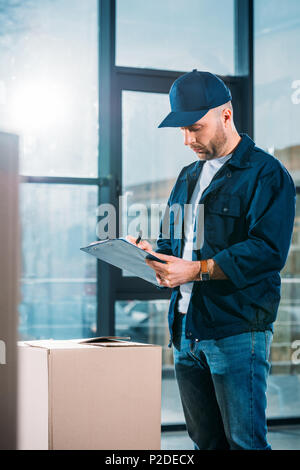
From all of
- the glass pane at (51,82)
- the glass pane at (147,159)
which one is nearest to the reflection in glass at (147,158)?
the glass pane at (147,159)

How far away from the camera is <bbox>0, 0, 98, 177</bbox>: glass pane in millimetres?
3238

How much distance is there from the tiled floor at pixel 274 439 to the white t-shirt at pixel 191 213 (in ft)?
5.75

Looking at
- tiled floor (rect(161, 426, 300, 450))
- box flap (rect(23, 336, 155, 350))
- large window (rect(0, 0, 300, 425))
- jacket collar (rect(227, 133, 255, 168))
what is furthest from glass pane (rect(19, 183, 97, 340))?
box flap (rect(23, 336, 155, 350))

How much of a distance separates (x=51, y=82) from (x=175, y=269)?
7.05 ft

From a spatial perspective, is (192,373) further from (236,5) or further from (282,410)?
(236,5)

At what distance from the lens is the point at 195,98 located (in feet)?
5.21

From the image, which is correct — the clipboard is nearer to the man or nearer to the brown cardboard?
the man

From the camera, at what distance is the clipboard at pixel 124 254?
1375 millimetres

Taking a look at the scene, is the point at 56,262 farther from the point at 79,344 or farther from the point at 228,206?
the point at 79,344

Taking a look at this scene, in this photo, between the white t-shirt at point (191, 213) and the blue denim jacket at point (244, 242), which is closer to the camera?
the blue denim jacket at point (244, 242)

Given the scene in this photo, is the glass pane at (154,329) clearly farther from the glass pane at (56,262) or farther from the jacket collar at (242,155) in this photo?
the jacket collar at (242,155)

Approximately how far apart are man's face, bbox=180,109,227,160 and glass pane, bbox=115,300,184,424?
6.29 ft

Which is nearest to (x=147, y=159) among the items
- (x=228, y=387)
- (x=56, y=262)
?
(x=56, y=262)

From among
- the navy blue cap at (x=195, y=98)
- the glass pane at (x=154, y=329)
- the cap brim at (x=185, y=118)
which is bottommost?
the glass pane at (x=154, y=329)
